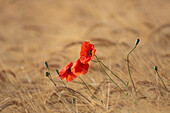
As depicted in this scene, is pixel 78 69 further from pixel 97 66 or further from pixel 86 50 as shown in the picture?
pixel 97 66

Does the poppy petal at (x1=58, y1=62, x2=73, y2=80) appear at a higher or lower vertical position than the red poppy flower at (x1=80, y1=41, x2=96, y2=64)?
lower

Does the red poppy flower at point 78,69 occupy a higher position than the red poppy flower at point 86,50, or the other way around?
the red poppy flower at point 86,50

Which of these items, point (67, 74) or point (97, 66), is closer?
point (67, 74)

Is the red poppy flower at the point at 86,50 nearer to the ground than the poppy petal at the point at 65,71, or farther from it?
farther from it

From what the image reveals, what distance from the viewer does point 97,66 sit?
89 cm

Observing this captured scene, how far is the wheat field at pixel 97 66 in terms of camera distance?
611 mm

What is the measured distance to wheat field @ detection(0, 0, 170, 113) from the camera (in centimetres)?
61

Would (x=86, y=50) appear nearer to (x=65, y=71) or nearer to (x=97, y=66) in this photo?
(x=65, y=71)

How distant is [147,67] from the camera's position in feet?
2.25

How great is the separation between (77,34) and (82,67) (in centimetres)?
147

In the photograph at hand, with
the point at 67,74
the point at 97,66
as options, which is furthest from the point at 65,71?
the point at 97,66

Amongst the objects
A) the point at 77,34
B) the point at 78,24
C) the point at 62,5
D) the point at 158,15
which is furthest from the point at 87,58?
the point at 62,5

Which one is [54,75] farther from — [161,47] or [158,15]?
[158,15]

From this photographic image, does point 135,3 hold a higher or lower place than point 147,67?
higher
